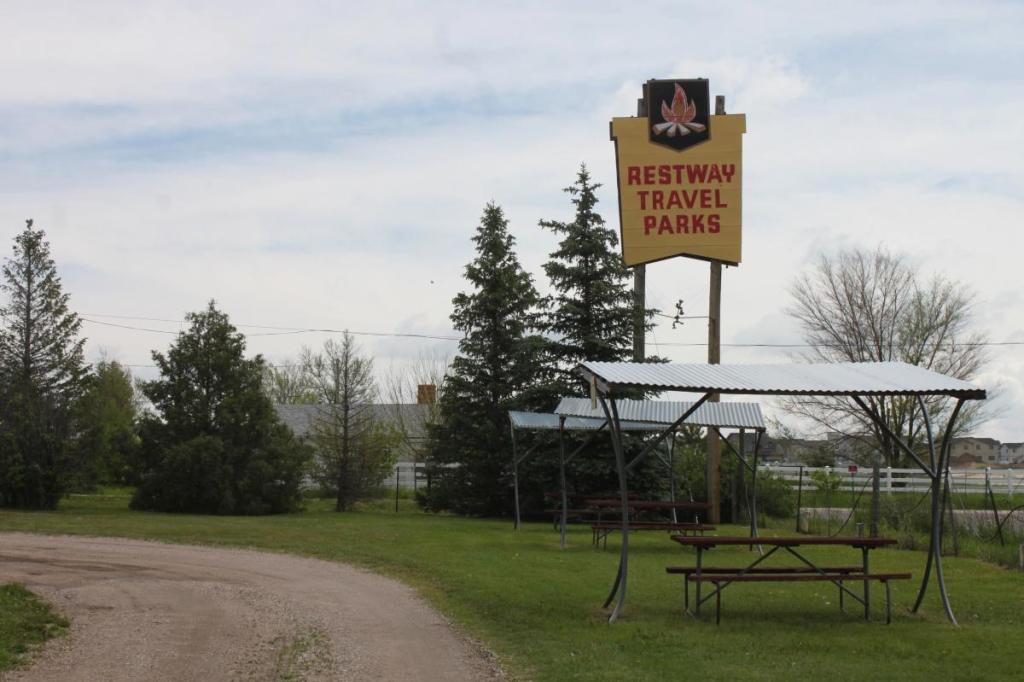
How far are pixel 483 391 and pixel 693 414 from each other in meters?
10.3

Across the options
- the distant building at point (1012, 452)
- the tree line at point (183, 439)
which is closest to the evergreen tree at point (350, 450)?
the tree line at point (183, 439)

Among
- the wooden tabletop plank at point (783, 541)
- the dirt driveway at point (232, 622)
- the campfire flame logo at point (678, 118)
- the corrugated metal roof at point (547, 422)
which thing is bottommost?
the dirt driveway at point (232, 622)

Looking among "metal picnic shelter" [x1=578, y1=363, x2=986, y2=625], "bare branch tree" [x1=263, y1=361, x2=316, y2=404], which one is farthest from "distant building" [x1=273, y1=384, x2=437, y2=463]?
"metal picnic shelter" [x1=578, y1=363, x2=986, y2=625]

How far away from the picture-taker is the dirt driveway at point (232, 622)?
8891mm

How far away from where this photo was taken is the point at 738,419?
21.3 m

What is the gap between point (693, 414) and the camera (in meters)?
22.1

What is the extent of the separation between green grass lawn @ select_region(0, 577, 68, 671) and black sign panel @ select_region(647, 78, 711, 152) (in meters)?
Result: 19.4

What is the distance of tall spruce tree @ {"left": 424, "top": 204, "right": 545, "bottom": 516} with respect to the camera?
3102 cm

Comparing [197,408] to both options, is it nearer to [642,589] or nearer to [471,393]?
[471,393]

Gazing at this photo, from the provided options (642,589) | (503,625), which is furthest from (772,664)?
(642,589)

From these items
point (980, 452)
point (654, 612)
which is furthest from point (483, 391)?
point (980, 452)

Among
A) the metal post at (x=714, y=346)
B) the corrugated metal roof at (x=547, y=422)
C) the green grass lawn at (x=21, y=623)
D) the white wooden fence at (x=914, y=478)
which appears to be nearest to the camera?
the green grass lawn at (x=21, y=623)

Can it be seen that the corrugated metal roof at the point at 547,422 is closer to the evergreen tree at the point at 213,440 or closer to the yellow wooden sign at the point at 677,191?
the yellow wooden sign at the point at 677,191

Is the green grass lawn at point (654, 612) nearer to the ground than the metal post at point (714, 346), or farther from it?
nearer to the ground
